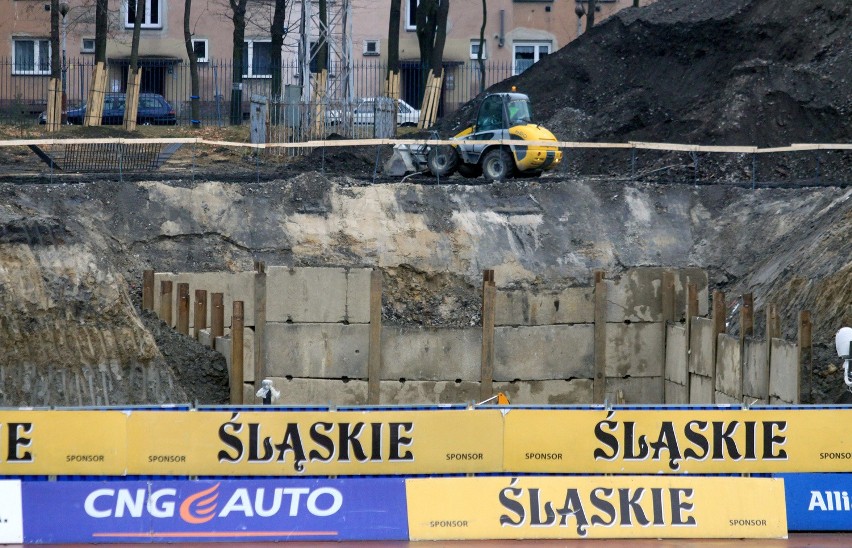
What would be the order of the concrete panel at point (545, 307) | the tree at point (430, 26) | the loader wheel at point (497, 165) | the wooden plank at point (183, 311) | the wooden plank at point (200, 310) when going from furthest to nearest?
the tree at point (430, 26)
the loader wheel at point (497, 165)
the concrete panel at point (545, 307)
the wooden plank at point (200, 310)
the wooden plank at point (183, 311)

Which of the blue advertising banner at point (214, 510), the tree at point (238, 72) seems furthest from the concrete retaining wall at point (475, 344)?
the tree at point (238, 72)

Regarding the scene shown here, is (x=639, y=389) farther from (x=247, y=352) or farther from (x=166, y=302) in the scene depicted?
(x=166, y=302)

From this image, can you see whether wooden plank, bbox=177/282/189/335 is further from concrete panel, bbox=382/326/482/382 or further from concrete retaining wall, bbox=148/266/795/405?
concrete panel, bbox=382/326/482/382

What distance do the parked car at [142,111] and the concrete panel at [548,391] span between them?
62.6 feet

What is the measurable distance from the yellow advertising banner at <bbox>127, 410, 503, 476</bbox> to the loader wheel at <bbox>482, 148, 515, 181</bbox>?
549 inches

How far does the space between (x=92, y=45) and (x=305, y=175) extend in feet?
82.5

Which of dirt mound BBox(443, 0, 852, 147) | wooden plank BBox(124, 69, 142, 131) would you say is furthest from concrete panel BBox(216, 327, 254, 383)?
wooden plank BBox(124, 69, 142, 131)

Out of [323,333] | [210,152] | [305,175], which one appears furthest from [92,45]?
[323,333]

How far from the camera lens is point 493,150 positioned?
83.7 feet

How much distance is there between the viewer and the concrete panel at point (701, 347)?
18.8 m

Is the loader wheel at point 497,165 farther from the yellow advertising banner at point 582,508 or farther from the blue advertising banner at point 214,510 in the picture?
the blue advertising banner at point 214,510

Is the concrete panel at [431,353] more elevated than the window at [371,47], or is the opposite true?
the window at [371,47]

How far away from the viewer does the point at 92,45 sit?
46469 millimetres

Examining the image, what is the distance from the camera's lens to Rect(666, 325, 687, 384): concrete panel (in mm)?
20047
